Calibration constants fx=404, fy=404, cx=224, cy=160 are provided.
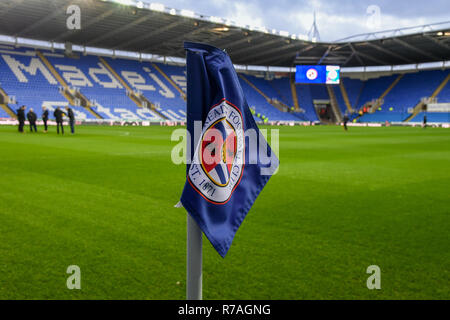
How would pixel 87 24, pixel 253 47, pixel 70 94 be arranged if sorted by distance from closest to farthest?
pixel 87 24, pixel 70 94, pixel 253 47

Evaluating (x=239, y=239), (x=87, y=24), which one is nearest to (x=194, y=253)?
(x=239, y=239)

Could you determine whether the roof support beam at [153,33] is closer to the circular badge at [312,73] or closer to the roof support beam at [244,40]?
the roof support beam at [244,40]

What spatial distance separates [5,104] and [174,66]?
79.4 ft

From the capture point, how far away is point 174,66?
181ft

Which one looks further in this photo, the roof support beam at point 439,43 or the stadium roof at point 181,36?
the roof support beam at point 439,43

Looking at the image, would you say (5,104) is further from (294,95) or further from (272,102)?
(294,95)

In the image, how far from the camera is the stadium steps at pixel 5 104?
116ft

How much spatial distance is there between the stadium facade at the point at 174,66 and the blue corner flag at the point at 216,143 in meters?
33.0

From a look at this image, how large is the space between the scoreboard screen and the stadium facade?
3179 millimetres

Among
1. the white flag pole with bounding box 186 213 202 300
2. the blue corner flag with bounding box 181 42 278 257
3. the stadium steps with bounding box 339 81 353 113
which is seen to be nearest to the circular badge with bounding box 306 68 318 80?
the stadium steps with bounding box 339 81 353 113

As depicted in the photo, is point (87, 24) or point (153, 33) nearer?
point (87, 24)

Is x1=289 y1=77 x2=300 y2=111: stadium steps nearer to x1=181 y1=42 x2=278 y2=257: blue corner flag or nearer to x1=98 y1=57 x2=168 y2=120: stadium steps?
x1=98 y1=57 x2=168 y2=120: stadium steps

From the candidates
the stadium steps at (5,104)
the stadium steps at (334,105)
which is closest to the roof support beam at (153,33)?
the stadium steps at (5,104)

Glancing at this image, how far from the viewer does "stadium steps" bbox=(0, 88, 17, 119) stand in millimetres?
35219
